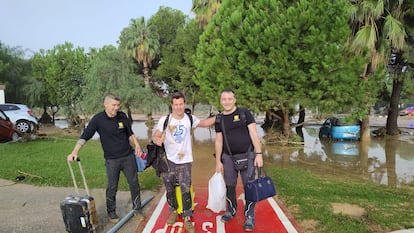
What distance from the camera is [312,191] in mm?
6633

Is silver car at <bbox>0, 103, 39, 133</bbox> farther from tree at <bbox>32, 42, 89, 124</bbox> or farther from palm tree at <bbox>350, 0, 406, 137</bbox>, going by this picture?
palm tree at <bbox>350, 0, 406, 137</bbox>

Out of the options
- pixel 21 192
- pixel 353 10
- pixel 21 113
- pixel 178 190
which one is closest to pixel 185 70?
pixel 21 113

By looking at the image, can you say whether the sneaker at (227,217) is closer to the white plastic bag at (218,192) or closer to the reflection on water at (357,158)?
the white plastic bag at (218,192)

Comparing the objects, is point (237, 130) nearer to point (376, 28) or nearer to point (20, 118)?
point (376, 28)

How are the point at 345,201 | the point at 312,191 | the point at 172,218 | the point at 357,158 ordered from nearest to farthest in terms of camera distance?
the point at 172,218, the point at 345,201, the point at 312,191, the point at 357,158

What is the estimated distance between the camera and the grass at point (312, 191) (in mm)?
4727

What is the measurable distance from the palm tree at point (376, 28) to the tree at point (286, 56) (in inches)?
41.9

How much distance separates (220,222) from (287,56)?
30.8 ft

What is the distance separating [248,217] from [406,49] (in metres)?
15.7

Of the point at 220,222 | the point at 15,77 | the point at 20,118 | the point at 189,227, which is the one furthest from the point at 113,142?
the point at 15,77

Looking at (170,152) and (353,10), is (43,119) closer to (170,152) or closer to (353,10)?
(353,10)

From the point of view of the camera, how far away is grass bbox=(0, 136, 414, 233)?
473 cm

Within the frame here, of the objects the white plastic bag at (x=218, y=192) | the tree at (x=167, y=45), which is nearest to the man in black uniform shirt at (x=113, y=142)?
the white plastic bag at (x=218, y=192)

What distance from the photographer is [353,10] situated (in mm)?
14289
